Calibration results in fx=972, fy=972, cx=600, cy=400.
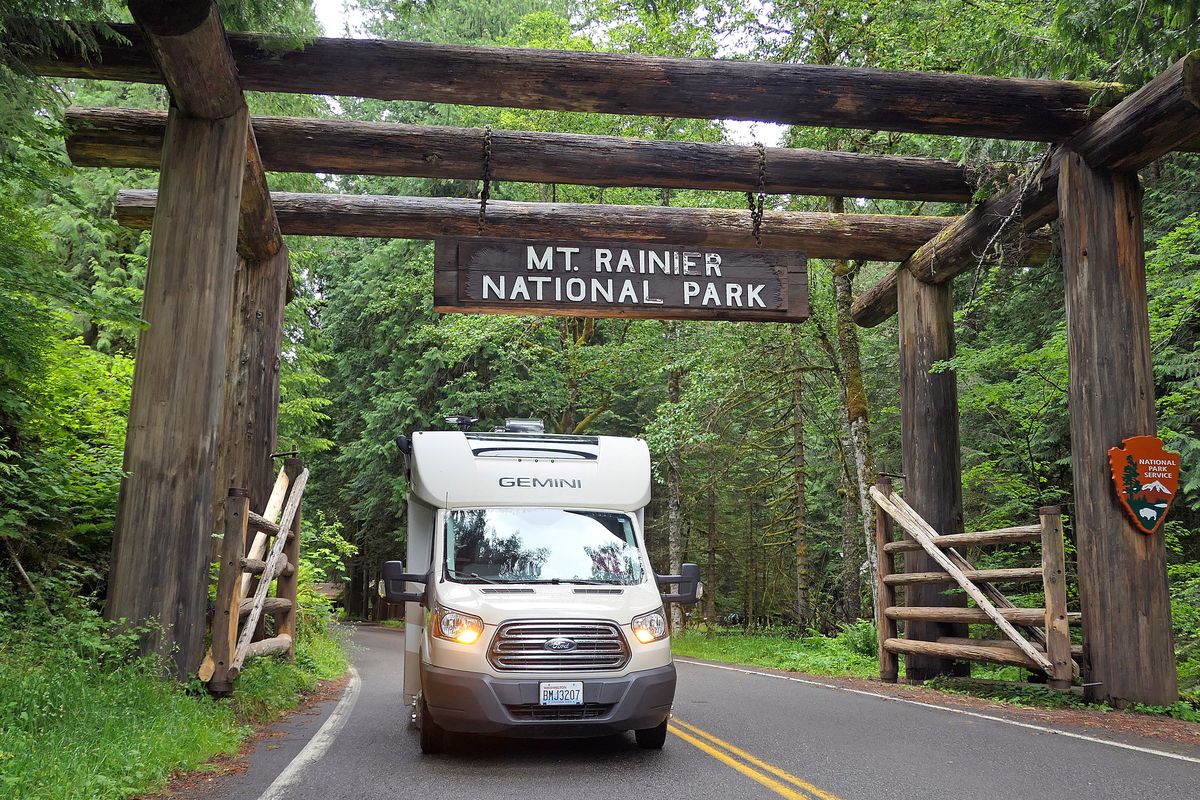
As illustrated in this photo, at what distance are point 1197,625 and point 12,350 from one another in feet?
44.9

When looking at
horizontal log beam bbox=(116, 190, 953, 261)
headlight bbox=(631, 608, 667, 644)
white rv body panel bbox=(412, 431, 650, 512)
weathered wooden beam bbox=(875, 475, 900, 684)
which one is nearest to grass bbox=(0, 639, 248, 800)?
white rv body panel bbox=(412, 431, 650, 512)

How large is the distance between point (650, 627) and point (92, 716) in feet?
12.8

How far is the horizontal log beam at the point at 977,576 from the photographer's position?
10055 millimetres

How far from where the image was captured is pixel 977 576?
10992mm

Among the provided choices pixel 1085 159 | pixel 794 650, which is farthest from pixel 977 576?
pixel 794 650

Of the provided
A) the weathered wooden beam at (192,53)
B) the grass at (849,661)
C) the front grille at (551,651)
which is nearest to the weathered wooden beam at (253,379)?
the weathered wooden beam at (192,53)

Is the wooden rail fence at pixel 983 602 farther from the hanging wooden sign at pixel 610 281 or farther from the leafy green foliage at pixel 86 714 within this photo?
the leafy green foliage at pixel 86 714

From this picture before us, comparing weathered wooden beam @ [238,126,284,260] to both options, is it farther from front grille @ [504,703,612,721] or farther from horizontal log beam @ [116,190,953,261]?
front grille @ [504,703,612,721]

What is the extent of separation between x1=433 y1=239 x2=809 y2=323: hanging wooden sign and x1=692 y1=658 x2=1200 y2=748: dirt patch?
179 inches

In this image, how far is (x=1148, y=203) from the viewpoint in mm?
16375

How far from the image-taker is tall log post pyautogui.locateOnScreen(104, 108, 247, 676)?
27.1ft

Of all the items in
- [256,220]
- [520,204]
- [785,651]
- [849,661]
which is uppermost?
[520,204]

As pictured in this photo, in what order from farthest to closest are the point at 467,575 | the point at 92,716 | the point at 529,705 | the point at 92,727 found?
the point at 467,575
the point at 529,705
the point at 92,716
the point at 92,727

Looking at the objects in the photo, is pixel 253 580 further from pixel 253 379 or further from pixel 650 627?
pixel 650 627
